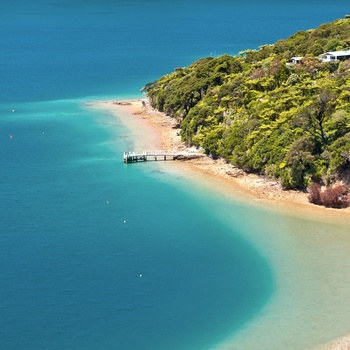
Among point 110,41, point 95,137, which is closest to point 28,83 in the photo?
point 95,137

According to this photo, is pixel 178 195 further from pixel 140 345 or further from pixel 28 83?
pixel 28 83

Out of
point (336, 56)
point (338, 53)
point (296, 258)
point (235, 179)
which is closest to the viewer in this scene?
point (296, 258)

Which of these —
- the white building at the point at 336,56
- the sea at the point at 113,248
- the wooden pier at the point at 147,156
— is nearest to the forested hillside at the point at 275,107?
the white building at the point at 336,56

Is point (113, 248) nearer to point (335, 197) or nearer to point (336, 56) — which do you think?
point (335, 197)

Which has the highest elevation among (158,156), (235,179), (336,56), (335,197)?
(336,56)

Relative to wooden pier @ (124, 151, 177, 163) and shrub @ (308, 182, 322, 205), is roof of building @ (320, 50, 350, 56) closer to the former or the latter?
wooden pier @ (124, 151, 177, 163)

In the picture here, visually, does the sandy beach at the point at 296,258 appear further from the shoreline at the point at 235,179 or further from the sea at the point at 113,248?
the sea at the point at 113,248

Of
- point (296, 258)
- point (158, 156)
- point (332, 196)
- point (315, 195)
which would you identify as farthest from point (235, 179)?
point (296, 258)
